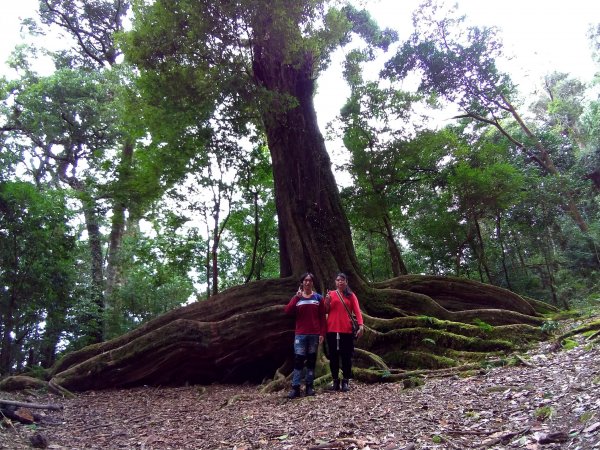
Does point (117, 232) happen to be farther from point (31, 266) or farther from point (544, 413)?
point (544, 413)

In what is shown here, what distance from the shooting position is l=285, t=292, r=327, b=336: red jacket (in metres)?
5.49

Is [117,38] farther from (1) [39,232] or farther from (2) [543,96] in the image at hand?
(2) [543,96]

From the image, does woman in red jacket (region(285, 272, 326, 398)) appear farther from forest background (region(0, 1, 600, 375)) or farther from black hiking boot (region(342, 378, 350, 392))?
forest background (region(0, 1, 600, 375))

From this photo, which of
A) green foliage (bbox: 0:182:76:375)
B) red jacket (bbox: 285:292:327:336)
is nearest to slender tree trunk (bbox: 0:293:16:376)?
green foliage (bbox: 0:182:76:375)

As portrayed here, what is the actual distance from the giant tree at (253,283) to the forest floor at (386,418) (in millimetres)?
1689

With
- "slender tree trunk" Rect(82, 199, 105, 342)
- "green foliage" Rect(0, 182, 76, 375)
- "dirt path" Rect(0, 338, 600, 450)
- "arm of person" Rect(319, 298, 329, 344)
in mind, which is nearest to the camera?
"dirt path" Rect(0, 338, 600, 450)

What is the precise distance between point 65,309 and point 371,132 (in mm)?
10726

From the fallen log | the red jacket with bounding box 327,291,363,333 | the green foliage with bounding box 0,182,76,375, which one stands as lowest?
the fallen log

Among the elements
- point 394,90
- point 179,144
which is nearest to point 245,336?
point 179,144

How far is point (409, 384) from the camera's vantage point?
15.6 ft

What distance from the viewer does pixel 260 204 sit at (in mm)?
14914

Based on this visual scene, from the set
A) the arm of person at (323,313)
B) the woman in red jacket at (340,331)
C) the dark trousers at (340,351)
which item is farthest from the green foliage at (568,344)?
the arm of person at (323,313)

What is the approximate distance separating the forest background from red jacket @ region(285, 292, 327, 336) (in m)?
4.59

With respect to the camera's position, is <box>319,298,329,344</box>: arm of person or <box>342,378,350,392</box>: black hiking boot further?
→ <box>319,298,329,344</box>: arm of person
